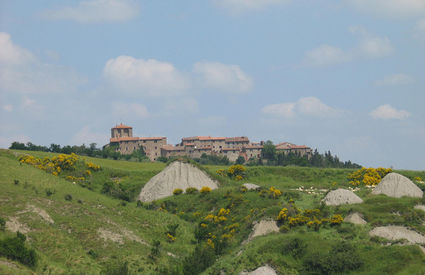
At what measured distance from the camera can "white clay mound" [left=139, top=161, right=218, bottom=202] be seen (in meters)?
87.5

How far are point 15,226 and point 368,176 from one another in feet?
201

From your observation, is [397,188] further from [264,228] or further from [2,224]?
[2,224]

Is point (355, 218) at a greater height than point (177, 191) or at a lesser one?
lesser

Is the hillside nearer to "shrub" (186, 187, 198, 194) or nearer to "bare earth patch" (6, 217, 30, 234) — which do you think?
"bare earth patch" (6, 217, 30, 234)

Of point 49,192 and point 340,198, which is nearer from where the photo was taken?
point 340,198

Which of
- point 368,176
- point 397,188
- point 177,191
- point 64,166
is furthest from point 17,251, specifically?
point 368,176

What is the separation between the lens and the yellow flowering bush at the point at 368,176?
9294 centimetres

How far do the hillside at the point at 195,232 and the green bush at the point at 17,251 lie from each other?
2.76ft

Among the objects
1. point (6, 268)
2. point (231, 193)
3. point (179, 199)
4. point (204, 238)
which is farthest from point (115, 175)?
point (6, 268)

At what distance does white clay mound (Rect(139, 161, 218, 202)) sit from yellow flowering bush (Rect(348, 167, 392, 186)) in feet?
79.8

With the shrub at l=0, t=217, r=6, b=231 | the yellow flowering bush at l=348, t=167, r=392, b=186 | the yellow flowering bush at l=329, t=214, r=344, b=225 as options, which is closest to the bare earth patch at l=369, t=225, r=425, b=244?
the yellow flowering bush at l=329, t=214, r=344, b=225

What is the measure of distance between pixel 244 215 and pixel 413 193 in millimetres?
21611

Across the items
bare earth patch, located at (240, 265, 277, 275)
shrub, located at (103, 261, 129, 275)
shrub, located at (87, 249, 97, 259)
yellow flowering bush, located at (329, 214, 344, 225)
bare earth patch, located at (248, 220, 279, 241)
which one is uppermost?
yellow flowering bush, located at (329, 214, 344, 225)

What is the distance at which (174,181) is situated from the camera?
292 feet
